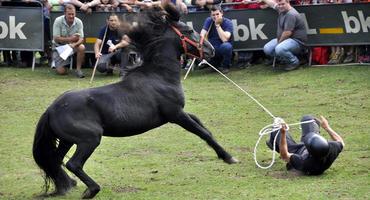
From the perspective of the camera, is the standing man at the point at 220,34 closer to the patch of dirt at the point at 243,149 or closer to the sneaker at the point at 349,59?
the sneaker at the point at 349,59

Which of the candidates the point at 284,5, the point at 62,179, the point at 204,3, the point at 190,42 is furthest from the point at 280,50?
the point at 62,179

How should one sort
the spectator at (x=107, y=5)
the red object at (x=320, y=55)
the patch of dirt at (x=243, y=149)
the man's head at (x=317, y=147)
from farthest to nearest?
the spectator at (x=107, y=5)
the red object at (x=320, y=55)
the patch of dirt at (x=243, y=149)
the man's head at (x=317, y=147)

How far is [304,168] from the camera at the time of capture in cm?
884

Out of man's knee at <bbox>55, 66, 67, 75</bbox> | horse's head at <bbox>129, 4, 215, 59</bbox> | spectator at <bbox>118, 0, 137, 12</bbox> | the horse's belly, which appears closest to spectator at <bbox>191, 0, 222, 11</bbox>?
spectator at <bbox>118, 0, 137, 12</bbox>

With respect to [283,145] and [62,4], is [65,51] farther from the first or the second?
[283,145]

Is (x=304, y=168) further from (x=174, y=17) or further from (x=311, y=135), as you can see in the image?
(x=174, y=17)

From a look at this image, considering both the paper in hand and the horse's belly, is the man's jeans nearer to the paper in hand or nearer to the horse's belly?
the paper in hand

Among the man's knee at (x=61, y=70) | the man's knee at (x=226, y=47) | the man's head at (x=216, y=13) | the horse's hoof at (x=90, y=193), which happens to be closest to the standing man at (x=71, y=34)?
the man's knee at (x=61, y=70)

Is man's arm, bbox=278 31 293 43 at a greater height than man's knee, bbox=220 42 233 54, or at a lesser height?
greater

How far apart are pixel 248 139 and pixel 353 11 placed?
230 inches

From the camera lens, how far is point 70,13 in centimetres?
1691

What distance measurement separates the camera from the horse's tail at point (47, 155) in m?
8.30

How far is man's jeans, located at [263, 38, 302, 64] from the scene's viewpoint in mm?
15711

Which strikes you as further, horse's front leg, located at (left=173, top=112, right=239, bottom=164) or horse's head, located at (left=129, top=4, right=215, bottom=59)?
horse's head, located at (left=129, top=4, right=215, bottom=59)
